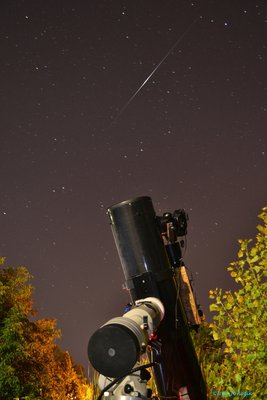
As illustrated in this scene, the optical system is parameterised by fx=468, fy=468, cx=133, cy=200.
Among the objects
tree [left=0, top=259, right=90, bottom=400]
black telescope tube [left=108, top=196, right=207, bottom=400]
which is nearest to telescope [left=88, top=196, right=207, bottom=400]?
black telescope tube [left=108, top=196, right=207, bottom=400]

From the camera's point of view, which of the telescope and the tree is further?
the tree

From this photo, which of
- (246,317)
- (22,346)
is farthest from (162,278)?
(22,346)

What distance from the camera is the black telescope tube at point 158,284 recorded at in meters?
4.59

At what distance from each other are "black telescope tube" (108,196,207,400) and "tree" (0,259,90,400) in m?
15.2

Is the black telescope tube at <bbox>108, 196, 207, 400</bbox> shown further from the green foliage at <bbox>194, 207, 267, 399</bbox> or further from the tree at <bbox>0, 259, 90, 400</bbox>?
the tree at <bbox>0, 259, 90, 400</bbox>

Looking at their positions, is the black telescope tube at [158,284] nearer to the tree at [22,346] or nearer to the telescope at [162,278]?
the telescope at [162,278]

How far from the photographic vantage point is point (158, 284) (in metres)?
4.71

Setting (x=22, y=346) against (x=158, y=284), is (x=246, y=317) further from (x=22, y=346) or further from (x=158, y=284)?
(x=22, y=346)

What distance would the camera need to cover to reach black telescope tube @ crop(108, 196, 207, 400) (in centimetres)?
459

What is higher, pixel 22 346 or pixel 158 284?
pixel 158 284

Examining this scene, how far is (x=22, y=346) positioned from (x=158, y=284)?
17.2 meters

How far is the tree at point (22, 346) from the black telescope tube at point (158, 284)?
15248mm

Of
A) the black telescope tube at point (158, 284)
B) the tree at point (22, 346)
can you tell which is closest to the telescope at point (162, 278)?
the black telescope tube at point (158, 284)

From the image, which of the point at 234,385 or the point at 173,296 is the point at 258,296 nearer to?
the point at 173,296
